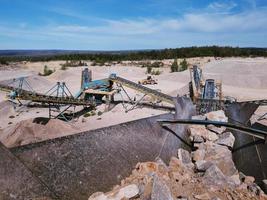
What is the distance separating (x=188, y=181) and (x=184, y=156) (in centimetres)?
125

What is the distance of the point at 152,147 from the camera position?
20.4 feet

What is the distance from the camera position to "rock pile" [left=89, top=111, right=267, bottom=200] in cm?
448

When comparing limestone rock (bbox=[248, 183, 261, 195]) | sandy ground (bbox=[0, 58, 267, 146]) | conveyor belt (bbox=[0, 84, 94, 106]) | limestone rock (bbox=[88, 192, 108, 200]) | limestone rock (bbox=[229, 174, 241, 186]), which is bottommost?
sandy ground (bbox=[0, 58, 267, 146])

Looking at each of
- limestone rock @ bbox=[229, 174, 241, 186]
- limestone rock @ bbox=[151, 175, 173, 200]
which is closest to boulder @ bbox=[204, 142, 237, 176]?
limestone rock @ bbox=[229, 174, 241, 186]

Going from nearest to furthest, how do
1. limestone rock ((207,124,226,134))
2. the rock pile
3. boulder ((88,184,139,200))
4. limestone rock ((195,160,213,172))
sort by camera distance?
boulder ((88,184,139,200))
the rock pile
limestone rock ((195,160,213,172))
limestone rock ((207,124,226,134))

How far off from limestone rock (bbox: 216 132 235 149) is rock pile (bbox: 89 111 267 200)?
31 cm

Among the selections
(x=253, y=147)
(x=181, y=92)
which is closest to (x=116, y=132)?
(x=253, y=147)

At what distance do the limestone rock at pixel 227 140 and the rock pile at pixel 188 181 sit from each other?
306 mm

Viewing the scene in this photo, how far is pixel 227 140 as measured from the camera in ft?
24.3

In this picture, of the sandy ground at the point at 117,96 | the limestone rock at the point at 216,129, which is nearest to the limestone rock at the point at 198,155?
the limestone rock at the point at 216,129

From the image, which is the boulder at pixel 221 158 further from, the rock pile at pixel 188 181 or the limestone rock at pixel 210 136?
the limestone rock at pixel 210 136

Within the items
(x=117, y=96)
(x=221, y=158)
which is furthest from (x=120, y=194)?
(x=117, y=96)

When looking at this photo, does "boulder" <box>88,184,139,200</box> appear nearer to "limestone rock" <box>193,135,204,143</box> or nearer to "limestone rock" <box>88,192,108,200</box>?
"limestone rock" <box>88,192,108,200</box>

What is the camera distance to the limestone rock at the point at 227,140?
7.33 m
